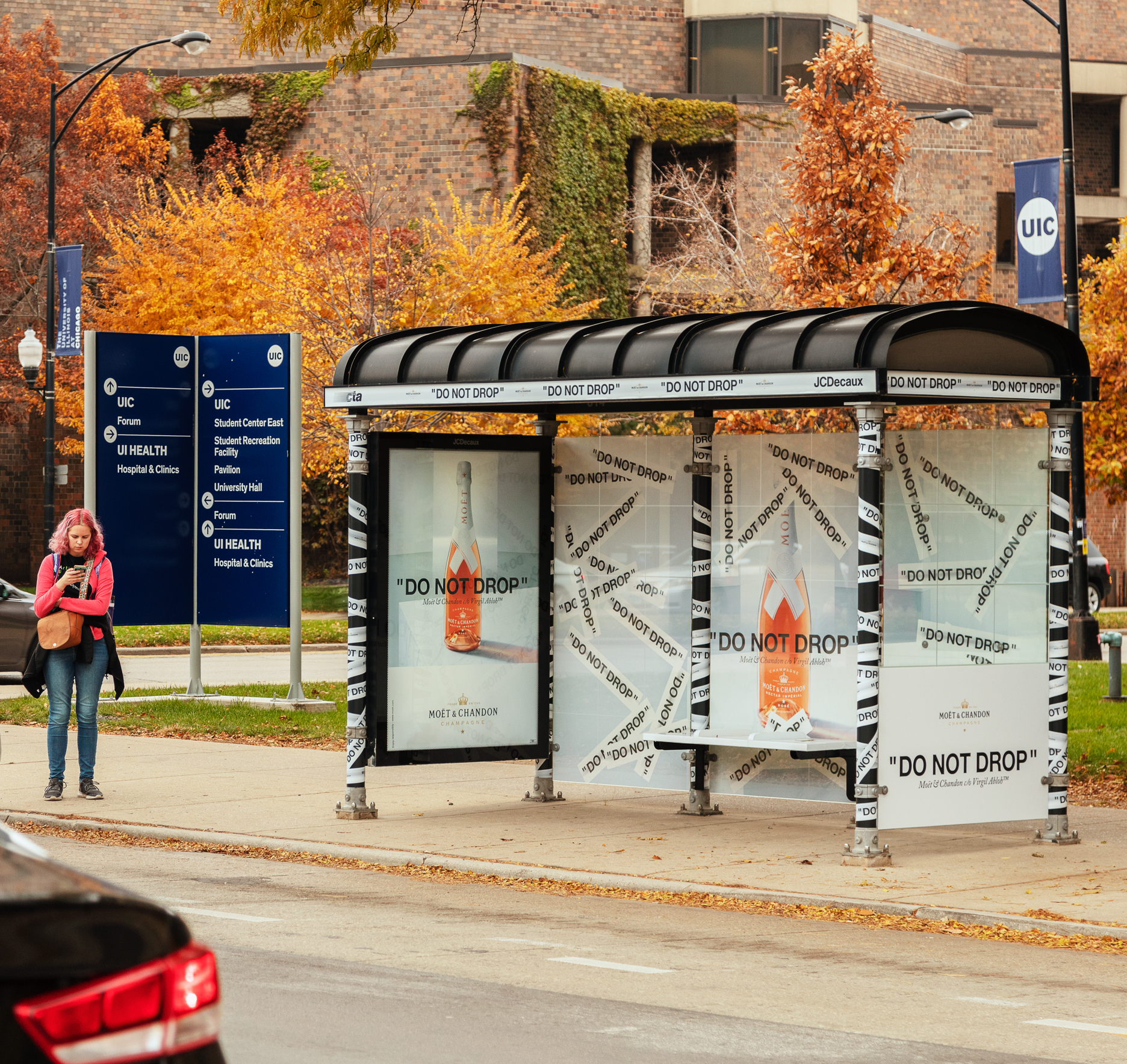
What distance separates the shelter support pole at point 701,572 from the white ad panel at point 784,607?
7 cm

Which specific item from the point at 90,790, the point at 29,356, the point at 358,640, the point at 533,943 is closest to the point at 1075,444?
the point at 358,640

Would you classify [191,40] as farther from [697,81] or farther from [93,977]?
[93,977]

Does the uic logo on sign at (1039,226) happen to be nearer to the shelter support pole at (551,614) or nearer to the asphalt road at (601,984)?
the shelter support pole at (551,614)

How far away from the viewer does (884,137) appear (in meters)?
28.2

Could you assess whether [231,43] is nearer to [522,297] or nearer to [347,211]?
[347,211]

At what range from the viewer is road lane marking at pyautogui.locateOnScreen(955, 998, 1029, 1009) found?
23.9ft

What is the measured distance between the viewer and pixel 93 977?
2.64 meters

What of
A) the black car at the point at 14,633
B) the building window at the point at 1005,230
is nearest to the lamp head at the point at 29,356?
the black car at the point at 14,633

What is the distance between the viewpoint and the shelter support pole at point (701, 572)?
12281 millimetres

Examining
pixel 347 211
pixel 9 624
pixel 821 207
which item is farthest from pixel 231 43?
pixel 9 624

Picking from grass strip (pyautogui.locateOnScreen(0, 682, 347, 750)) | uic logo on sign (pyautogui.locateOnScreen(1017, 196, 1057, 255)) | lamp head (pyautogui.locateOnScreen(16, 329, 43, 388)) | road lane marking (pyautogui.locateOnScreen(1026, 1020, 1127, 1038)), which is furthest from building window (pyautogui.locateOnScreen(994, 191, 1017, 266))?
road lane marking (pyautogui.locateOnScreen(1026, 1020, 1127, 1038))

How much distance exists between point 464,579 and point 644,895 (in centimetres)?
352

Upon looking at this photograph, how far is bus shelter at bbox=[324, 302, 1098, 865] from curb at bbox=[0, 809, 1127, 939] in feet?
3.73

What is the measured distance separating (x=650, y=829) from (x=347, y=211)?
3045 centimetres
